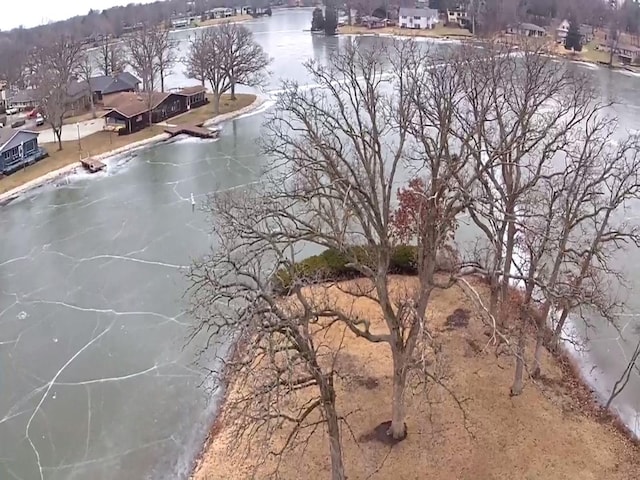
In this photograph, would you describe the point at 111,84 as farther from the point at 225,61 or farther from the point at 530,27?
the point at 530,27

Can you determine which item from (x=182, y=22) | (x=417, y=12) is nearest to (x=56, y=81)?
(x=417, y=12)

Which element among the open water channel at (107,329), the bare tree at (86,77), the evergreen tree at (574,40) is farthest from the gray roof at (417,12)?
the open water channel at (107,329)

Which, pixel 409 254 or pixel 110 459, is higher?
pixel 409 254

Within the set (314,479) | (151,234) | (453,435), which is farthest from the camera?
(151,234)

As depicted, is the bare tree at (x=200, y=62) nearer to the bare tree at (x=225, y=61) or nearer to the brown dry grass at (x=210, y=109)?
the bare tree at (x=225, y=61)

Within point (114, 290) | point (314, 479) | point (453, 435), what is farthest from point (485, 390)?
point (114, 290)

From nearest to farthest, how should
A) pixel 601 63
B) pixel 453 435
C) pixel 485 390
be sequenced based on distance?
1. pixel 453 435
2. pixel 485 390
3. pixel 601 63

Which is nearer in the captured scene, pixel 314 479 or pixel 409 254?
pixel 314 479

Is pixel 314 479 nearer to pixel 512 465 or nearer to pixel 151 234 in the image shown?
pixel 512 465
